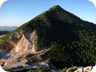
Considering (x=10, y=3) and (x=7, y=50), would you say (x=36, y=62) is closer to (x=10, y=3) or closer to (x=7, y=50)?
(x=7, y=50)

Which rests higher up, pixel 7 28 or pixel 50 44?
pixel 7 28

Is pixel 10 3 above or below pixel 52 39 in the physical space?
above

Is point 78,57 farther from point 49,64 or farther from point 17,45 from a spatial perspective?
point 17,45

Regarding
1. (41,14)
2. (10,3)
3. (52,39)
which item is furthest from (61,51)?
(10,3)

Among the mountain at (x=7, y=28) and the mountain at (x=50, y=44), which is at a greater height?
the mountain at (x=7, y=28)

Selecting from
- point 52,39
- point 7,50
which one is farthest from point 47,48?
point 7,50

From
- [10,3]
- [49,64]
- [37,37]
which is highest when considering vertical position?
[10,3]

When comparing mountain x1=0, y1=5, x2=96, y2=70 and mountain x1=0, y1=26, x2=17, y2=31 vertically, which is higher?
mountain x1=0, y1=26, x2=17, y2=31
